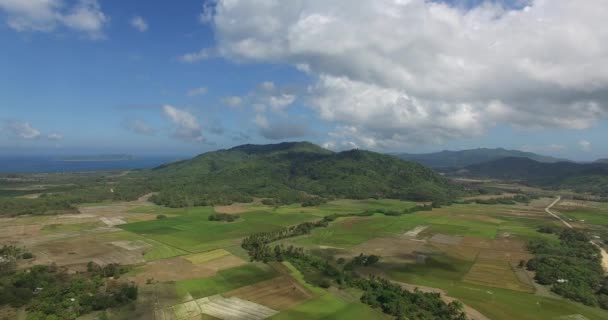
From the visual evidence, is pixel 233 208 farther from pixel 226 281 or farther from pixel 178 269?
pixel 226 281

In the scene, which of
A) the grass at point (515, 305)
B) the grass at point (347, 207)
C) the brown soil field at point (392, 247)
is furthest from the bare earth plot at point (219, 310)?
the grass at point (347, 207)

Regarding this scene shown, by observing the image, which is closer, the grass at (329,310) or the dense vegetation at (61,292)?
the dense vegetation at (61,292)

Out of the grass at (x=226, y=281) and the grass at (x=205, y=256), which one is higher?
the grass at (x=205, y=256)

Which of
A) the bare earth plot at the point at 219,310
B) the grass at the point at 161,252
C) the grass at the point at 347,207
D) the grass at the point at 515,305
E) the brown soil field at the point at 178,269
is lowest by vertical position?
the grass at the point at 515,305

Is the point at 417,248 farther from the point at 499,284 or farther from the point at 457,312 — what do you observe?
the point at 457,312

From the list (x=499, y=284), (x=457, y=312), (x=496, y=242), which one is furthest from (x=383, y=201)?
(x=457, y=312)

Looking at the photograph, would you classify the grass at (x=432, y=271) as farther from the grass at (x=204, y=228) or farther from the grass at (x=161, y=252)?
the grass at (x=161, y=252)
